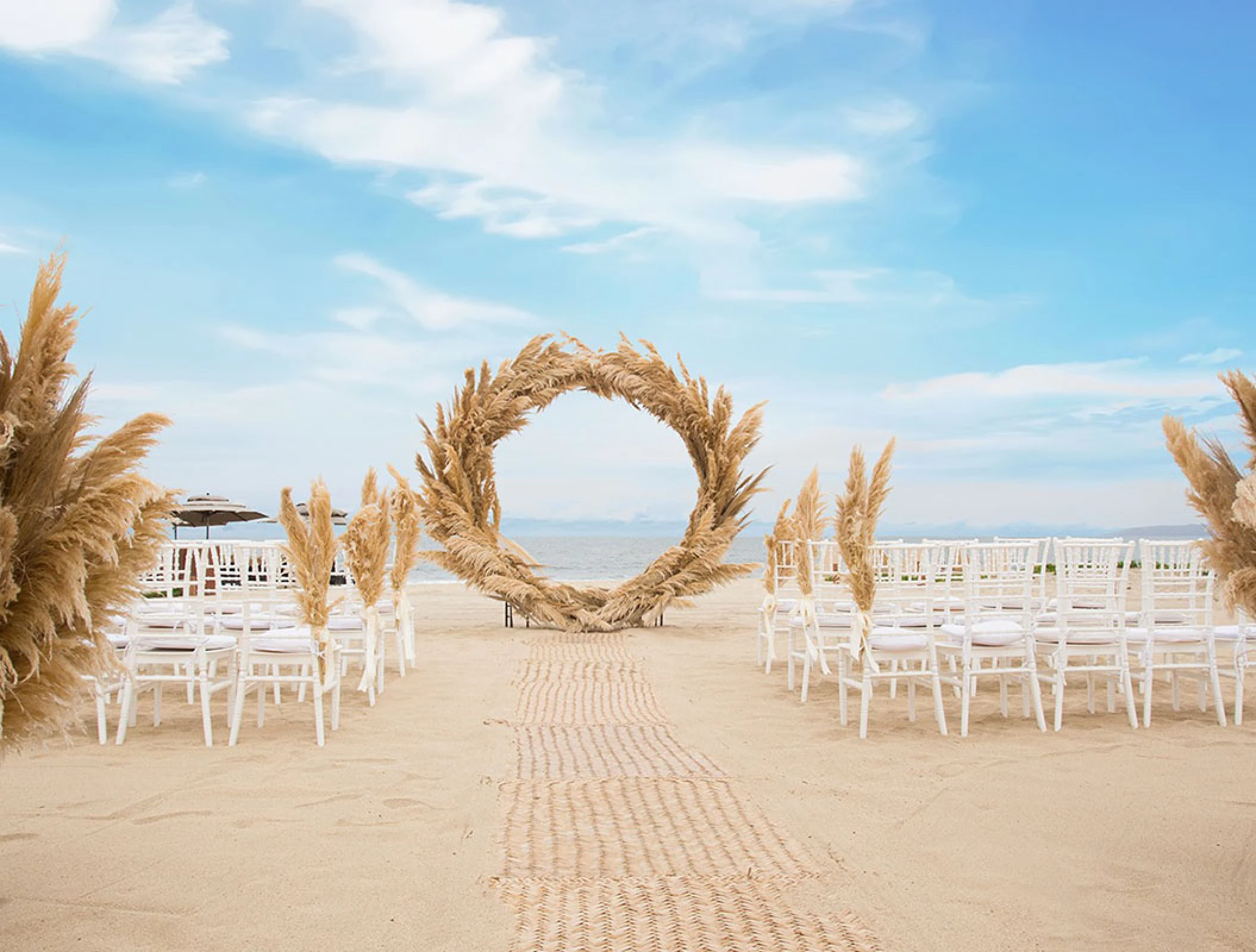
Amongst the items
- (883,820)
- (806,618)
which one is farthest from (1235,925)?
(806,618)

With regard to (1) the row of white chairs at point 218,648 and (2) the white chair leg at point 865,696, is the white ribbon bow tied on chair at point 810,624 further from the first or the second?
(1) the row of white chairs at point 218,648

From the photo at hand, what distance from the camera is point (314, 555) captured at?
5.61 meters

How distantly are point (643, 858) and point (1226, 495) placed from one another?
2244 mm

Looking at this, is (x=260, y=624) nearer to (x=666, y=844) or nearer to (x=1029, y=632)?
(x=666, y=844)

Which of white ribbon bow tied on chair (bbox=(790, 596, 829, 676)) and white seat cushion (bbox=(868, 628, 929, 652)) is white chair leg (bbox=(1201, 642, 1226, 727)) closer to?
white seat cushion (bbox=(868, 628, 929, 652))

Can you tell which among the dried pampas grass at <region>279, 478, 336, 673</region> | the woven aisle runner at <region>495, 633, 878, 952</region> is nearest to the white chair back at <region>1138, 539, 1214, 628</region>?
the woven aisle runner at <region>495, 633, 878, 952</region>

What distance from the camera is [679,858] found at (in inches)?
140

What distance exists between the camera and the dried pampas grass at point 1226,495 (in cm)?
294

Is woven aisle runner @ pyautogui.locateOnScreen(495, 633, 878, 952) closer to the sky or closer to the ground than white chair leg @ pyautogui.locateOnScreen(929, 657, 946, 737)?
closer to the ground

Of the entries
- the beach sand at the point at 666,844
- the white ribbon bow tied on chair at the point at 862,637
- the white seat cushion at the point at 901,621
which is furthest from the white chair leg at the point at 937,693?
the white seat cushion at the point at 901,621

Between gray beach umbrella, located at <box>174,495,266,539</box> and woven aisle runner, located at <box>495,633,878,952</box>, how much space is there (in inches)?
437

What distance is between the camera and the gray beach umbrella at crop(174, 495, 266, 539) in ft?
50.5

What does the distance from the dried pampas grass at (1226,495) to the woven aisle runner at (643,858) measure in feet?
4.95

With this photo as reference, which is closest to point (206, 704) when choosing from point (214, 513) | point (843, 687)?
point (843, 687)
